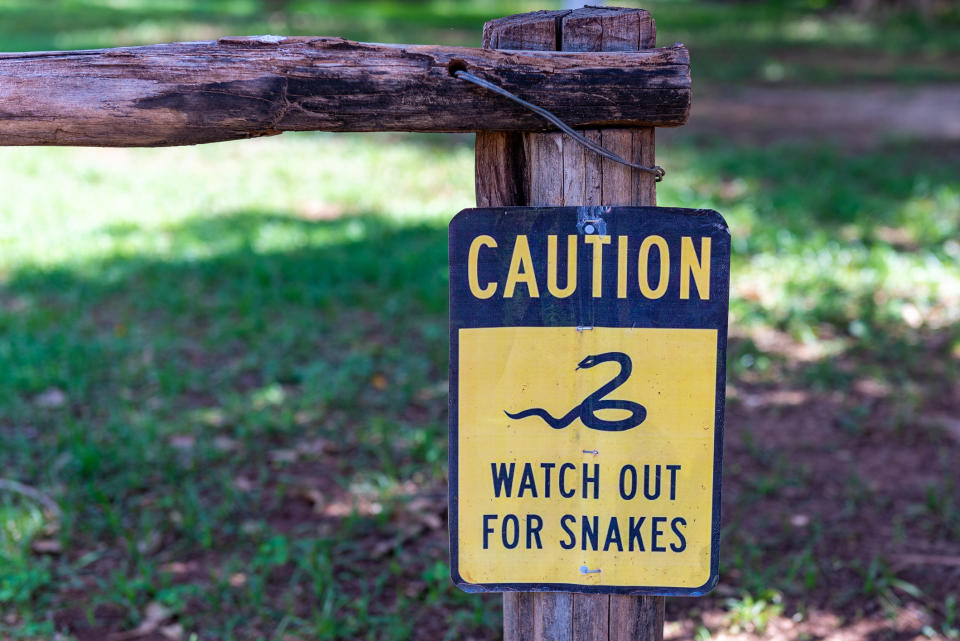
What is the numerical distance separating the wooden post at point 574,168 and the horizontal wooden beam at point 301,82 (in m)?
0.06

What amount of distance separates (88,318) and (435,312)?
1.71 meters

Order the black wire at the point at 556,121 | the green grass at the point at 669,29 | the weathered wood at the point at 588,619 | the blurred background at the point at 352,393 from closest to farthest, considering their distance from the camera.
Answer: the black wire at the point at 556,121 < the weathered wood at the point at 588,619 < the blurred background at the point at 352,393 < the green grass at the point at 669,29

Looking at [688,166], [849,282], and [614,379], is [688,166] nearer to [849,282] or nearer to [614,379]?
[849,282]

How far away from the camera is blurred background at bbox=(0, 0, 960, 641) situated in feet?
9.14

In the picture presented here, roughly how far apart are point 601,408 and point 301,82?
728mm

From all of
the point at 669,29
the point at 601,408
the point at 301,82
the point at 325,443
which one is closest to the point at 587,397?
the point at 601,408

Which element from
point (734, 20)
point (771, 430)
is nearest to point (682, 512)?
point (771, 430)

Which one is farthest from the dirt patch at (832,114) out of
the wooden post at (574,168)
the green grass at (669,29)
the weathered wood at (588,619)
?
the weathered wood at (588,619)

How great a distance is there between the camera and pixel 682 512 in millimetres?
1641

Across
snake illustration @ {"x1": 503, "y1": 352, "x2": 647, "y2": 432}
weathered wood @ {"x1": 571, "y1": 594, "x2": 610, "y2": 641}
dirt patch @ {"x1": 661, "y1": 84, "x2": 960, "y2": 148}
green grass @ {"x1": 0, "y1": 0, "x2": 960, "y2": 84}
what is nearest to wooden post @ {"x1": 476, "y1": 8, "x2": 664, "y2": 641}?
weathered wood @ {"x1": 571, "y1": 594, "x2": 610, "y2": 641}

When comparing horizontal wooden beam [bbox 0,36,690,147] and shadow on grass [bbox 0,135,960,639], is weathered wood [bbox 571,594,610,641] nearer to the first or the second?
horizontal wooden beam [bbox 0,36,690,147]

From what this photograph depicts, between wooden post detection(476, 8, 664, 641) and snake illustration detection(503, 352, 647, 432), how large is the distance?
27 centimetres

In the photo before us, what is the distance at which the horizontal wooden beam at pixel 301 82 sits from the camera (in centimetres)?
154

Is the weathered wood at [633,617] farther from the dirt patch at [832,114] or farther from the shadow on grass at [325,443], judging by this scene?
the dirt patch at [832,114]
